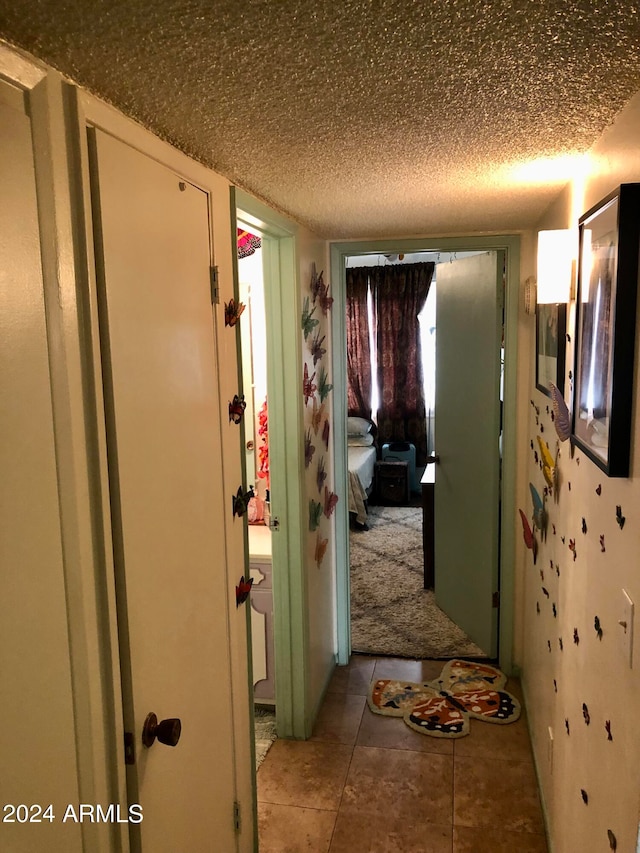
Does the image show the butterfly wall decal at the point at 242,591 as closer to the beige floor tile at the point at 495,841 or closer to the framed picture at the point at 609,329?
the framed picture at the point at 609,329

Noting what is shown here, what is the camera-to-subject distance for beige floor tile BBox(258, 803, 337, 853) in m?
2.28

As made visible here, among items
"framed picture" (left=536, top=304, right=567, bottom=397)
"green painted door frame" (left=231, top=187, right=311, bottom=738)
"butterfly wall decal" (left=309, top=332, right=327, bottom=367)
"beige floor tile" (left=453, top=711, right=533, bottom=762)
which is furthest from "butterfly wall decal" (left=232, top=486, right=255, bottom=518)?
"beige floor tile" (left=453, top=711, right=533, bottom=762)

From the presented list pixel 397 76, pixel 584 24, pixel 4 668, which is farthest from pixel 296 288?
pixel 4 668

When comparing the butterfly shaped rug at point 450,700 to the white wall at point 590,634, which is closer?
the white wall at point 590,634

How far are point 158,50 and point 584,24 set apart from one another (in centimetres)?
63

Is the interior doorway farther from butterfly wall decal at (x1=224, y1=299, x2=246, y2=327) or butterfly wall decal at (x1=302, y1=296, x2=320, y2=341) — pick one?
butterfly wall decal at (x1=224, y1=299, x2=246, y2=327)

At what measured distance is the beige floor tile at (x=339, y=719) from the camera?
115 inches

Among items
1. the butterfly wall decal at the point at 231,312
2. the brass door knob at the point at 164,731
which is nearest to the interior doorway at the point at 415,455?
the butterfly wall decal at the point at 231,312

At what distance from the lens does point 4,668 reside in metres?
0.95

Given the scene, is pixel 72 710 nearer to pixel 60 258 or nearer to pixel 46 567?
pixel 46 567

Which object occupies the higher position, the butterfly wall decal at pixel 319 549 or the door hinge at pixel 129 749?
the door hinge at pixel 129 749

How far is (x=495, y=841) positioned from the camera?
2277 mm

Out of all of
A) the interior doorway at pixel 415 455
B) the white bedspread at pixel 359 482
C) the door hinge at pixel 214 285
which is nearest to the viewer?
the door hinge at pixel 214 285

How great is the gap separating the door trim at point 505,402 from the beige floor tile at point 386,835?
3.83 feet
